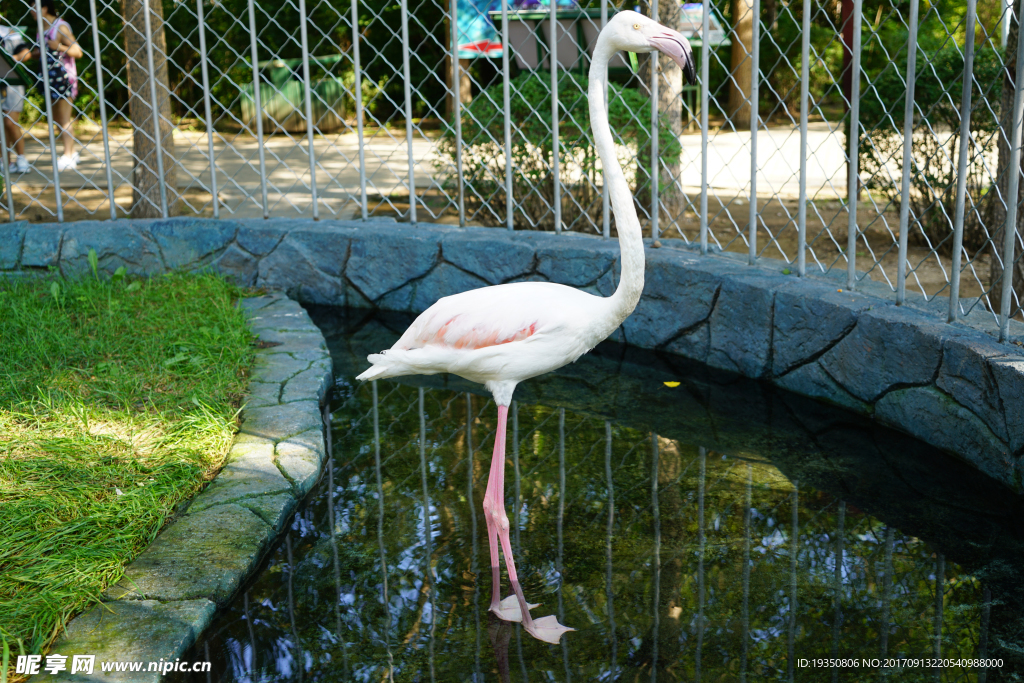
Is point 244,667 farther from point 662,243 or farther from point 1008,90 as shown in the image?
point 1008,90

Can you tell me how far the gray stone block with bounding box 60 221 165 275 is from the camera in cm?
623

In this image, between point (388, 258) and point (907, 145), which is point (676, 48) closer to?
point (907, 145)

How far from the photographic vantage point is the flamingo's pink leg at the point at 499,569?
2.91 m

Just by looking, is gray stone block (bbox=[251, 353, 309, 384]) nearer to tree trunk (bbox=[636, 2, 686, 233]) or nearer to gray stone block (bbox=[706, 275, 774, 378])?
gray stone block (bbox=[706, 275, 774, 378])

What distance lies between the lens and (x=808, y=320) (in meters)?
4.56

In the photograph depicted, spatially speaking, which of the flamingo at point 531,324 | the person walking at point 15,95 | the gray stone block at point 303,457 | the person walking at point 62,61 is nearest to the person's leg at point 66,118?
the person walking at point 62,61

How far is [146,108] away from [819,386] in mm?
5094

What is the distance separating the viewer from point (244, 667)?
277cm

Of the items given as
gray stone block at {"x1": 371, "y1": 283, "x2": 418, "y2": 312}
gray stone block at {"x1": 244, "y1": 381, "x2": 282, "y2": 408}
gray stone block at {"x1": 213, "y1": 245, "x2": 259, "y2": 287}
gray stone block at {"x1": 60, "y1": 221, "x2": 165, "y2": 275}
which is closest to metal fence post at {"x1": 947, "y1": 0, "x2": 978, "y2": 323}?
gray stone block at {"x1": 244, "y1": 381, "x2": 282, "y2": 408}

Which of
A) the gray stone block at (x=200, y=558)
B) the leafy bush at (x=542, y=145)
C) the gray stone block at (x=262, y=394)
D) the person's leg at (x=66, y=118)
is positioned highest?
the person's leg at (x=66, y=118)

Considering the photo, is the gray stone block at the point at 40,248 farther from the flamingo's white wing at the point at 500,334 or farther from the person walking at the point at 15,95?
the flamingo's white wing at the point at 500,334

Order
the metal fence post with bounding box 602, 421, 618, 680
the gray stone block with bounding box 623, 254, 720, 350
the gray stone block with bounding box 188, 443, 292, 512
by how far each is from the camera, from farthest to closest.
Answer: the gray stone block with bounding box 623, 254, 720, 350 → the gray stone block with bounding box 188, 443, 292, 512 → the metal fence post with bounding box 602, 421, 618, 680

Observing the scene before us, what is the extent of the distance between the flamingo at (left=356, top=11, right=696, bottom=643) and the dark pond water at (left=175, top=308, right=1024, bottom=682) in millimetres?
206

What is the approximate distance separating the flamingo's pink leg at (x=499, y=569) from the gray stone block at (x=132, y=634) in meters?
0.89
